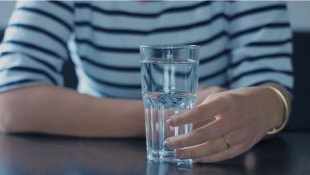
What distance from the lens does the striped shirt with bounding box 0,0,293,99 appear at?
0.85 meters

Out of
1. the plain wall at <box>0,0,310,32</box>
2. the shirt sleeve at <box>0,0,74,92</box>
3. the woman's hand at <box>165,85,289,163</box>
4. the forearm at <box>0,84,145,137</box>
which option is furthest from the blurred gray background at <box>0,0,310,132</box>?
the woman's hand at <box>165,85,289,163</box>

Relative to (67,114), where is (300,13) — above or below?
above

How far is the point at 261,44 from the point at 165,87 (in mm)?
526

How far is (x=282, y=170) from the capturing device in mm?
509

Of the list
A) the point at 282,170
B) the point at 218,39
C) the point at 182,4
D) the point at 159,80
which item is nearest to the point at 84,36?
the point at 182,4

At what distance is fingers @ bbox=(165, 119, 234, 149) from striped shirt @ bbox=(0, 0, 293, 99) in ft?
1.24

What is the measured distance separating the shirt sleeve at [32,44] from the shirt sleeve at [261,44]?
1.81 ft


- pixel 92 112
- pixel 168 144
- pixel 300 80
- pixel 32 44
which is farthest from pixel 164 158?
pixel 300 80

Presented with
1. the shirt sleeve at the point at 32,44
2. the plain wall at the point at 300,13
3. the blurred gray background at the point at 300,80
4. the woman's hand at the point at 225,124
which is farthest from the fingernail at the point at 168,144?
the plain wall at the point at 300,13

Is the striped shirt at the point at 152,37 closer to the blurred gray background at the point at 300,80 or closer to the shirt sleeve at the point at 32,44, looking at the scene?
the shirt sleeve at the point at 32,44

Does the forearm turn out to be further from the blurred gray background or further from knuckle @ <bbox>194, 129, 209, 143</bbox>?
the blurred gray background

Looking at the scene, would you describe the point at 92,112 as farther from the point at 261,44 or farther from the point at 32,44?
the point at 261,44

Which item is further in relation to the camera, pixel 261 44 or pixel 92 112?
pixel 261 44

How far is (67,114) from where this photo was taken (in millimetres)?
746
